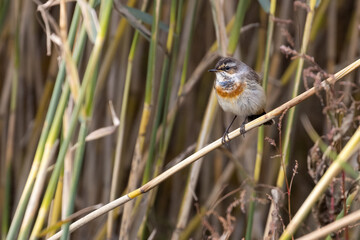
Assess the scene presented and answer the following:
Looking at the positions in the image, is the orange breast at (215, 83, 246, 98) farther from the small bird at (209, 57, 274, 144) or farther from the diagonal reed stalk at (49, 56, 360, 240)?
the diagonal reed stalk at (49, 56, 360, 240)

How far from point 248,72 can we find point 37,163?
3.01ft

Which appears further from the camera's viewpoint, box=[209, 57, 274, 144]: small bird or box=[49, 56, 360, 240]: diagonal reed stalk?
box=[209, 57, 274, 144]: small bird

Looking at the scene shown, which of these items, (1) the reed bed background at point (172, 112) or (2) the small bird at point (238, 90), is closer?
(1) the reed bed background at point (172, 112)

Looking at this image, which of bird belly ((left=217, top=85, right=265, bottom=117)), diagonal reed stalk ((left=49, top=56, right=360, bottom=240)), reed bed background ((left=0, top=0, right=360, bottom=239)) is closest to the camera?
diagonal reed stalk ((left=49, top=56, right=360, bottom=240))

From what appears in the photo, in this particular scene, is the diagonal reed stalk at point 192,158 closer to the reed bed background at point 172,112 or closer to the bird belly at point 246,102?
the reed bed background at point 172,112

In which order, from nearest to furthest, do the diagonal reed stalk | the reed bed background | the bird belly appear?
the diagonal reed stalk
the reed bed background
the bird belly

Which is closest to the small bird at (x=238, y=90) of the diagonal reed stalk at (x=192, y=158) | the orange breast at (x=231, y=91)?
the orange breast at (x=231, y=91)

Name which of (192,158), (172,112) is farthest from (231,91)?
(192,158)

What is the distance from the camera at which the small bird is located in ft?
5.97

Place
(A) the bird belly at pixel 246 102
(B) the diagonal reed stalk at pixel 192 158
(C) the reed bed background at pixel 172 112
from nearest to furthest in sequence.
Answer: (B) the diagonal reed stalk at pixel 192 158, (C) the reed bed background at pixel 172 112, (A) the bird belly at pixel 246 102

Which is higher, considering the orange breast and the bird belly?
the orange breast

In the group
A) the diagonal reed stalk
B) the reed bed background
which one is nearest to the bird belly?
the reed bed background

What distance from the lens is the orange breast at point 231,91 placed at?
72.2 inches

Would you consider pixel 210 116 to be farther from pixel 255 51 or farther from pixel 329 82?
pixel 255 51
